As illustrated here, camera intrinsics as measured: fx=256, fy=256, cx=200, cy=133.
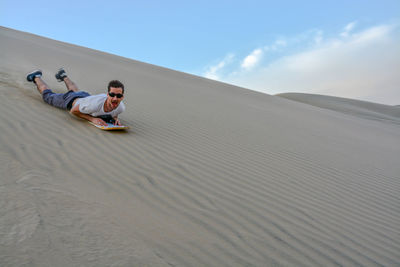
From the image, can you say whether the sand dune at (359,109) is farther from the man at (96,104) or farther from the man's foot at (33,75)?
the man's foot at (33,75)

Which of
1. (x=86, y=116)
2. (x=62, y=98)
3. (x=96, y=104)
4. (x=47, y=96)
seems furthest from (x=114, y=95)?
(x=47, y=96)

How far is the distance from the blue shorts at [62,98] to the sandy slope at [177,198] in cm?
14

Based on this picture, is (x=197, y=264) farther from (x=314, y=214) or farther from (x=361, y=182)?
(x=361, y=182)

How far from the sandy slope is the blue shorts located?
0.14m

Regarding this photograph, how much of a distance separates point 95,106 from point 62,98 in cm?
102

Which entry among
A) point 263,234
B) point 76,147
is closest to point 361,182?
point 263,234

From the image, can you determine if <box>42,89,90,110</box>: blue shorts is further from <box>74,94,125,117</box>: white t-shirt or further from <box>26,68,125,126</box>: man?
<box>74,94,125,117</box>: white t-shirt

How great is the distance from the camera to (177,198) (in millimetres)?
2271

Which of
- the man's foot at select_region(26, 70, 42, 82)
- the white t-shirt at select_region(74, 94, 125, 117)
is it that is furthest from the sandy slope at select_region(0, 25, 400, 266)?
the man's foot at select_region(26, 70, 42, 82)

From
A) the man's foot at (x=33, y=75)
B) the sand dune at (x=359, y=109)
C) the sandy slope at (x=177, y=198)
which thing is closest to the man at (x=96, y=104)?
the sandy slope at (x=177, y=198)

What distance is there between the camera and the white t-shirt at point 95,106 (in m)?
3.64

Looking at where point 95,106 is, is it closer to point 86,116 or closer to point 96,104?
point 96,104

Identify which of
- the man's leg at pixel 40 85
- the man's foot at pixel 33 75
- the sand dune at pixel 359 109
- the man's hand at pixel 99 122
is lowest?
the man's hand at pixel 99 122

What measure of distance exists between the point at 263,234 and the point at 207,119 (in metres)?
3.85
